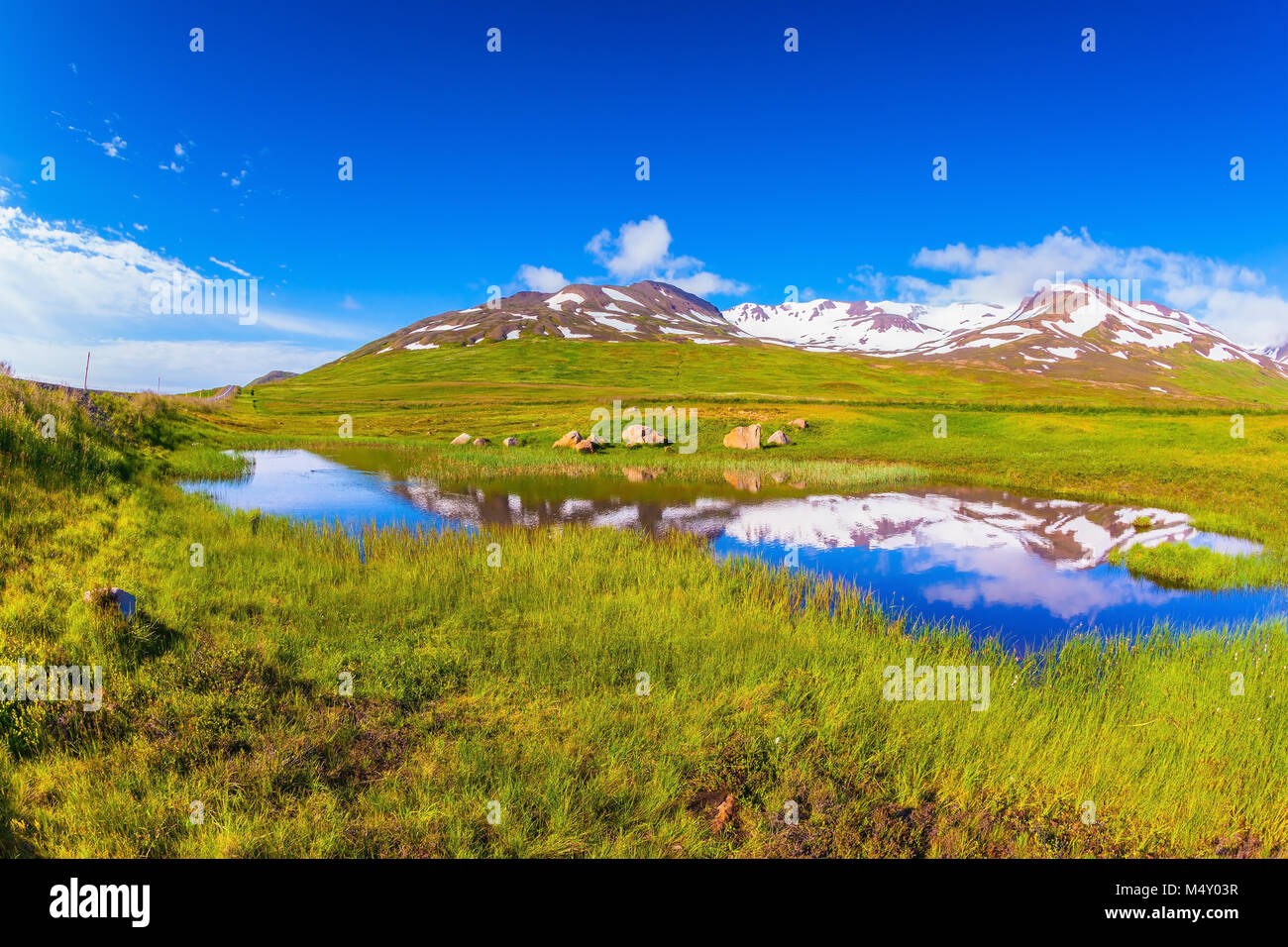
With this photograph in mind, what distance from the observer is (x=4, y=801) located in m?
5.23

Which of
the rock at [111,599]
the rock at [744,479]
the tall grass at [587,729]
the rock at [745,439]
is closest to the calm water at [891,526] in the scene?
the rock at [744,479]

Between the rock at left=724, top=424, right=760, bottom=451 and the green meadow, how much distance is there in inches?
1248

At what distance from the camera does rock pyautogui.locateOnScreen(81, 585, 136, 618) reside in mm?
8688

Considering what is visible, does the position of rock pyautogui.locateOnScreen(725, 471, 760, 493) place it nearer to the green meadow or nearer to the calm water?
the calm water

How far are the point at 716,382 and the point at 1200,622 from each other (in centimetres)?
12836

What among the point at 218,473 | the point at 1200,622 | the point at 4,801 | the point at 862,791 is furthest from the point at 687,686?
the point at 218,473

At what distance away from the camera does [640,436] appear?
49.2 meters

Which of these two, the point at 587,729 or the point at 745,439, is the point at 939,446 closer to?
the point at 745,439

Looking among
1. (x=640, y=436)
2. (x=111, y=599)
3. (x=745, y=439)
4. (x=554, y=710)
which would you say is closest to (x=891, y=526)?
(x=554, y=710)

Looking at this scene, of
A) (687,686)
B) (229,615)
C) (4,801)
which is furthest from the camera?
(229,615)


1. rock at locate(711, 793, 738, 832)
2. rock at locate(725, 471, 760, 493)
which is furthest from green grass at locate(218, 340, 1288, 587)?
rock at locate(711, 793, 738, 832)

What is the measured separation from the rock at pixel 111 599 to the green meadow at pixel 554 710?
0.55ft

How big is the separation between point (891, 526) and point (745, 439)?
84.7 ft
